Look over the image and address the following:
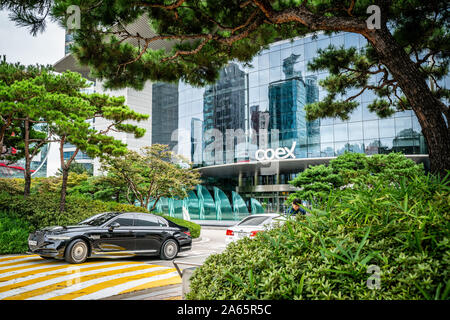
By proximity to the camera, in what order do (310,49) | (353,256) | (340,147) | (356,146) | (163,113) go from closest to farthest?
(353,256) → (356,146) → (340,147) → (310,49) → (163,113)

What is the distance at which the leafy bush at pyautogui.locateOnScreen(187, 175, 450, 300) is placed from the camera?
230 centimetres

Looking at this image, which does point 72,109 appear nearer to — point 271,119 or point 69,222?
point 69,222

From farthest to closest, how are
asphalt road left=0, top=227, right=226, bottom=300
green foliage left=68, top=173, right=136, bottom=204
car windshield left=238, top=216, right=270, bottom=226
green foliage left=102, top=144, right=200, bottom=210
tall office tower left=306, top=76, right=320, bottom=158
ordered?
tall office tower left=306, top=76, right=320, bottom=158 → green foliage left=68, top=173, right=136, bottom=204 → green foliage left=102, top=144, right=200, bottom=210 → car windshield left=238, top=216, right=270, bottom=226 → asphalt road left=0, top=227, right=226, bottom=300

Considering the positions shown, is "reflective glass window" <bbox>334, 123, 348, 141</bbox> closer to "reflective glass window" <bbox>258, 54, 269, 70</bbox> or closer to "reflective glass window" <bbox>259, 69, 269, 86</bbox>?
"reflective glass window" <bbox>259, 69, 269, 86</bbox>

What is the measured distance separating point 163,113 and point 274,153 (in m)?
25.4

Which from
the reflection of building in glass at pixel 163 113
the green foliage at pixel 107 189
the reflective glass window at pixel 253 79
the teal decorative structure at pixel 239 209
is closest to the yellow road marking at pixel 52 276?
the green foliage at pixel 107 189

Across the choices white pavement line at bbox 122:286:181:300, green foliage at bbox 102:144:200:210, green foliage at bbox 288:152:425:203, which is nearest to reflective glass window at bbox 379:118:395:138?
green foliage at bbox 288:152:425:203

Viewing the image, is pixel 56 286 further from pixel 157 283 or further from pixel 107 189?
pixel 107 189

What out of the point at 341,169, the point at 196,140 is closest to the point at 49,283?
the point at 341,169

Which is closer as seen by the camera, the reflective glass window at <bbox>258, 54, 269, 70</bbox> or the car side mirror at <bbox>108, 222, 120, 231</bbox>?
the car side mirror at <bbox>108, 222, 120, 231</bbox>

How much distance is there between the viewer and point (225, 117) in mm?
44188

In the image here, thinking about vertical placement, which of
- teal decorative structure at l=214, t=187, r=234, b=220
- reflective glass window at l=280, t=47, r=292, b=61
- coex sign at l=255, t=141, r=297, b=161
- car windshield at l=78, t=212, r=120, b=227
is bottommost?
teal decorative structure at l=214, t=187, r=234, b=220

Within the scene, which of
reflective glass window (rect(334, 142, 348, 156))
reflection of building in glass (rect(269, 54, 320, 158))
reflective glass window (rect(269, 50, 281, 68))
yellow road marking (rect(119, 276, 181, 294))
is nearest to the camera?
yellow road marking (rect(119, 276, 181, 294))

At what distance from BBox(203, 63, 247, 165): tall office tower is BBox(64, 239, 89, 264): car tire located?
32819mm
